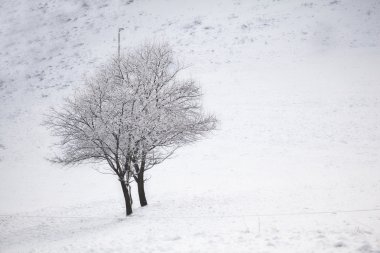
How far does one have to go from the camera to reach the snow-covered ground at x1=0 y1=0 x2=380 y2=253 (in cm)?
1227

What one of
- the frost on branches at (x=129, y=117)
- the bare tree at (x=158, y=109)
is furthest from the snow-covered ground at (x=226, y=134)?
the bare tree at (x=158, y=109)

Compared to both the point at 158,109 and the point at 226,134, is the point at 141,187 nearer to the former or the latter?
the point at 158,109

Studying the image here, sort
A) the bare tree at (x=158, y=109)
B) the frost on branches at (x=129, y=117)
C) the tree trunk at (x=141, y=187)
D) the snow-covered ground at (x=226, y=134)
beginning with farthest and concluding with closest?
the tree trunk at (x=141, y=187) → the bare tree at (x=158, y=109) → the frost on branches at (x=129, y=117) → the snow-covered ground at (x=226, y=134)

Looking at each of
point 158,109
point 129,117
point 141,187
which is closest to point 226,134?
point 141,187

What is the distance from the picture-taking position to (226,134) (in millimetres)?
31625

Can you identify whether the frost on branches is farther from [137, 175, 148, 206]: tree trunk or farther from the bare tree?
[137, 175, 148, 206]: tree trunk

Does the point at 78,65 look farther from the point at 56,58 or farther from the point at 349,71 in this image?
the point at 349,71

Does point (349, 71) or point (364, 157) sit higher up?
point (349, 71)

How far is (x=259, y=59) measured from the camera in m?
41.9

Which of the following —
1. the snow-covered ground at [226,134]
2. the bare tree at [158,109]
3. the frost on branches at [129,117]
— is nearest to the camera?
the snow-covered ground at [226,134]

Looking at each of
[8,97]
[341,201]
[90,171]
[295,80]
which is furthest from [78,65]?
[341,201]

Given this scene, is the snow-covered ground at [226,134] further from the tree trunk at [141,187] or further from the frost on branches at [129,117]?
the frost on branches at [129,117]

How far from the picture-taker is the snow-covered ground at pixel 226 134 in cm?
1227

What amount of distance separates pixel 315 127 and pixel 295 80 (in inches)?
364
